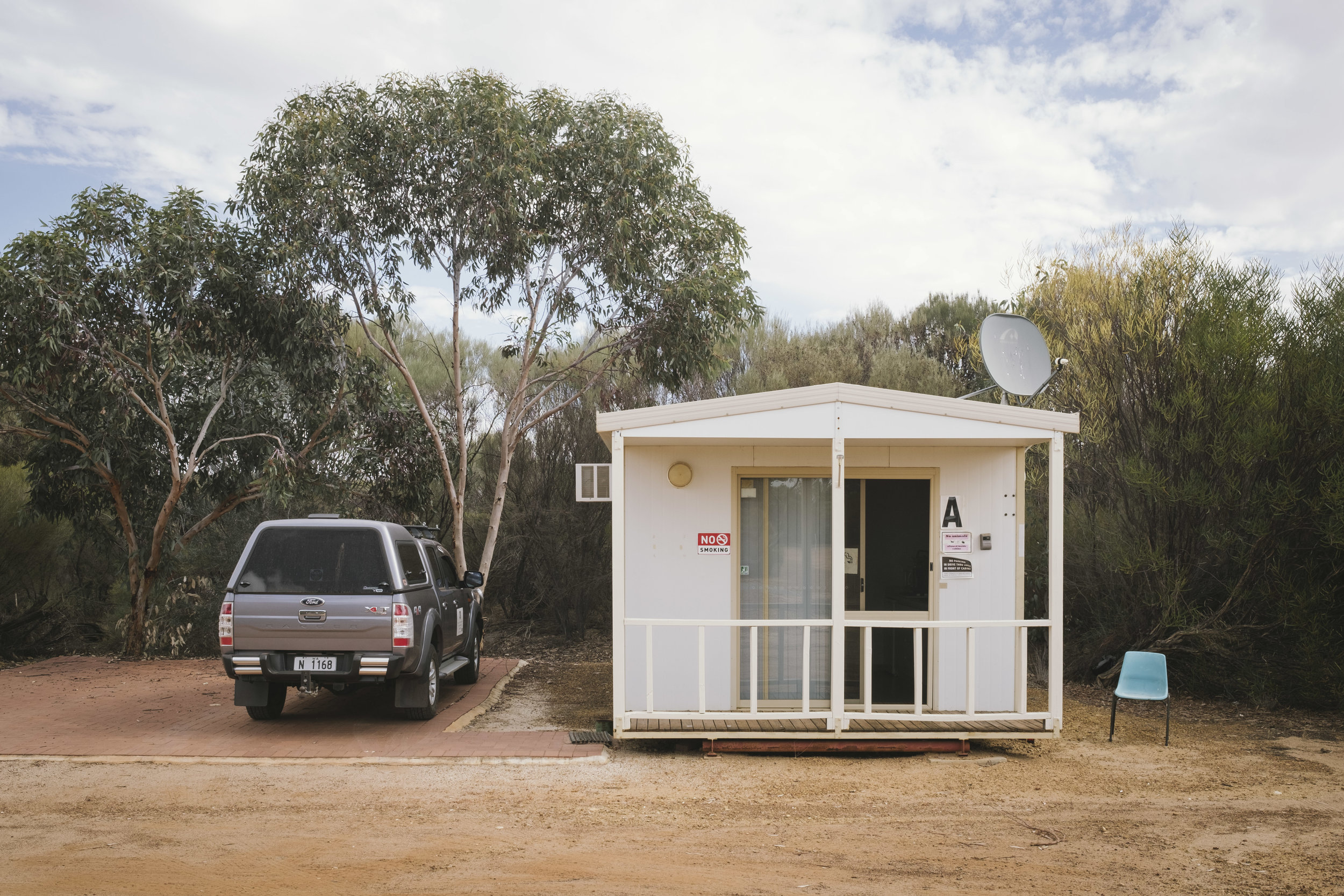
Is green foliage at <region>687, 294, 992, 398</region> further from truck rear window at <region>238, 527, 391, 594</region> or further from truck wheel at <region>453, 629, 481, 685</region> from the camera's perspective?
truck rear window at <region>238, 527, 391, 594</region>

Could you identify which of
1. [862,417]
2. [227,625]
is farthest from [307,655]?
[862,417]

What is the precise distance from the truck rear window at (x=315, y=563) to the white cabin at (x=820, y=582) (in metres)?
1.92

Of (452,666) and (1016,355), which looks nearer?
(1016,355)

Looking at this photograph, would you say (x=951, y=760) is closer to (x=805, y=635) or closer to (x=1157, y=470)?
(x=805, y=635)

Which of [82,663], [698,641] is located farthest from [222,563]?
[698,641]

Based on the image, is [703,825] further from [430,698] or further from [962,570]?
[430,698]

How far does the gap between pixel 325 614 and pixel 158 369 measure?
6551mm

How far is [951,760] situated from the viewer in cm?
739

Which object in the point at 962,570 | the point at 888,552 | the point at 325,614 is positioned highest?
the point at 888,552

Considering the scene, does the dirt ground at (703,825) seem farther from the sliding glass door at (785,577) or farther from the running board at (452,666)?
the running board at (452,666)

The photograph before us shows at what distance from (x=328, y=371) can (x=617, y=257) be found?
4048mm

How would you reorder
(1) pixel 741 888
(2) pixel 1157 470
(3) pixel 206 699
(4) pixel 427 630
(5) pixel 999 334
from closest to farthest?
(1) pixel 741 888 < (4) pixel 427 630 < (5) pixel 999 334 < (3) pixel 206 699 < (2) pixel 1157 470

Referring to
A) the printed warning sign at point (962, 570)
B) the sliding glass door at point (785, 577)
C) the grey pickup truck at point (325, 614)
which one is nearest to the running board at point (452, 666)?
the grey pickup truck at point (325, 614)

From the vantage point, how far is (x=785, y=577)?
827 centimetres
